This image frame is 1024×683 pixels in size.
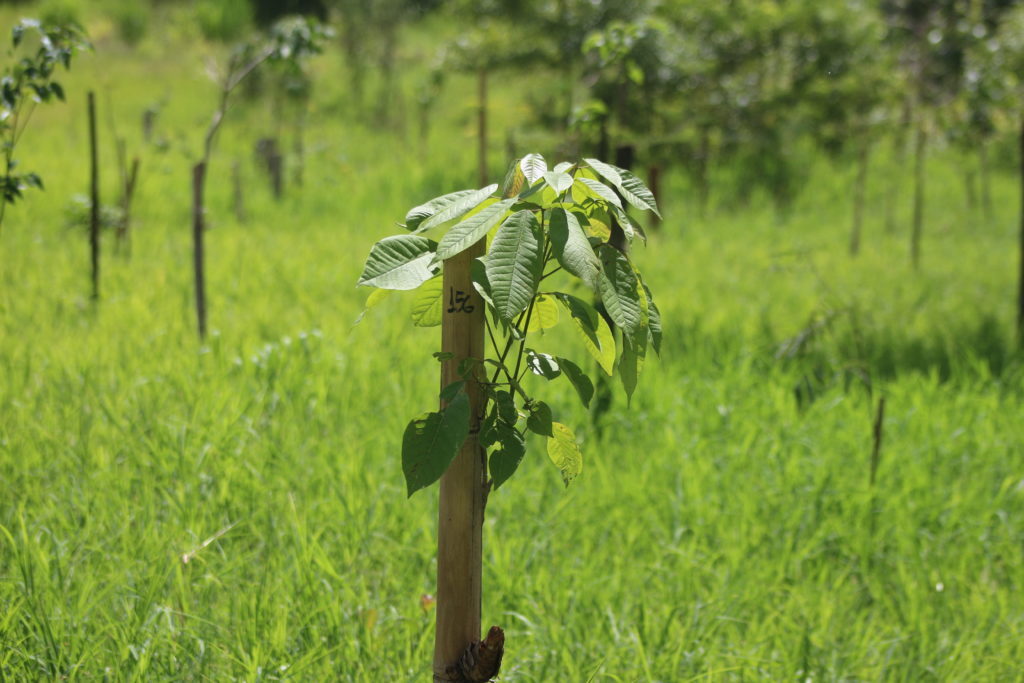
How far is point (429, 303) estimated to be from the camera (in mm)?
1331

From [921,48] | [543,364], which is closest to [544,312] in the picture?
[543,364]

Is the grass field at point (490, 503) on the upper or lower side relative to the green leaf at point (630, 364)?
lower

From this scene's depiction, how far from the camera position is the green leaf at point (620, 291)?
3.53 feet

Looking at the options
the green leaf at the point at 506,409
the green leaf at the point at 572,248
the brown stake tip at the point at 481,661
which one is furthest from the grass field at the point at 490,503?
the green leaf at the point at 572,248

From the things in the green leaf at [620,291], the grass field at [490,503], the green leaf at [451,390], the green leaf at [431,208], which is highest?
the green leaf at [431,208]

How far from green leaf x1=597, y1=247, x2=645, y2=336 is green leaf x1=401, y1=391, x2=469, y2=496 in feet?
0.80

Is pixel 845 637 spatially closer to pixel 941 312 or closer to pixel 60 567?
pixel 60 567

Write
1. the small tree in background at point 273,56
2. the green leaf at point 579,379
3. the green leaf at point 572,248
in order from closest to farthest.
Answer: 1. the green leaf at point 572,248
2. the green leaf at point 579,379
3. the small tree in background at point 273,56

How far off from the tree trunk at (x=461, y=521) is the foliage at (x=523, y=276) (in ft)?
0.10

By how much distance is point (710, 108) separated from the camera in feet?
32.1

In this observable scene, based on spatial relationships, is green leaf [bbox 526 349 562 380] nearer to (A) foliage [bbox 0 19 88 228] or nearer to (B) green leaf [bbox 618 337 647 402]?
(B) green leaf [bbox 618 337 647 402]

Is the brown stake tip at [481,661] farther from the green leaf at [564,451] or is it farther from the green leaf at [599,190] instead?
the green leaf at [599,190]

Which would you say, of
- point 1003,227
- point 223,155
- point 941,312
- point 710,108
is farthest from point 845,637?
point 223,155

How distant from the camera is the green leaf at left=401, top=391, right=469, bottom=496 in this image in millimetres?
1140
